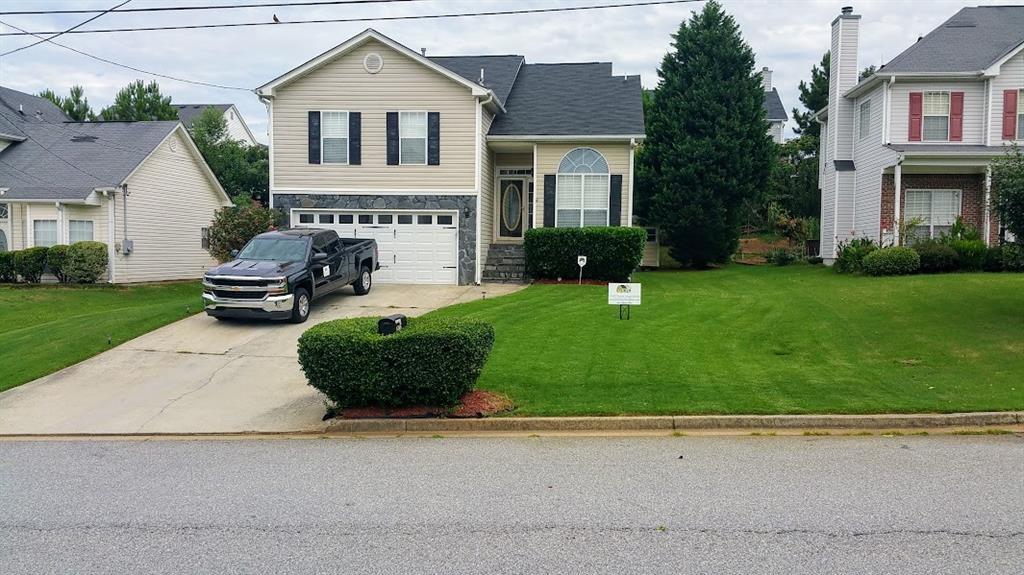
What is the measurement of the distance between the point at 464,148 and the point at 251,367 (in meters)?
11.0

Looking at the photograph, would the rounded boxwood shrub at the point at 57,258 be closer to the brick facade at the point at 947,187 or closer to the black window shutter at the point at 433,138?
the black window shutter at the point at 433,138

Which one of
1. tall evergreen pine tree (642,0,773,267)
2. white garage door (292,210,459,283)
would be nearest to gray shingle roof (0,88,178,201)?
white garage door (292,210,459,283)

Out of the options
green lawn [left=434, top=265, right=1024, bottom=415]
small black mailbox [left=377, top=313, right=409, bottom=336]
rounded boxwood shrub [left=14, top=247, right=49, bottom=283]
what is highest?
rounded boxwood shrub [left=14, top=247, right=49, bottom=283]

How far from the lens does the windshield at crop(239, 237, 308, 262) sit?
1689cm

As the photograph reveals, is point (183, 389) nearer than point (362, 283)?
Yes

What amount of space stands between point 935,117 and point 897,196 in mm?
3513

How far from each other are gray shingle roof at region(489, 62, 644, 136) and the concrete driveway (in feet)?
33.9

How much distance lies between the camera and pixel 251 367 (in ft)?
42.9

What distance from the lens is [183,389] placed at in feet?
39.4

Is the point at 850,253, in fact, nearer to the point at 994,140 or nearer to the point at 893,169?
the point at 893,169

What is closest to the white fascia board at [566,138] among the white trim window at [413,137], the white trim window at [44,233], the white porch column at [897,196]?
the white trim window at [413,137]

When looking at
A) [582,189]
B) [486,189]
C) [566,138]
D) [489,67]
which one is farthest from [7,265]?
[582,189]

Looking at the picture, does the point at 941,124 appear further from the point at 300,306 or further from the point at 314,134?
the point at 300,306

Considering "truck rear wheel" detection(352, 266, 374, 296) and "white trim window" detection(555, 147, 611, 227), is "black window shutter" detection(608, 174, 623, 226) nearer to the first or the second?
"white trim window" detection(555, 147, 611, 227)
